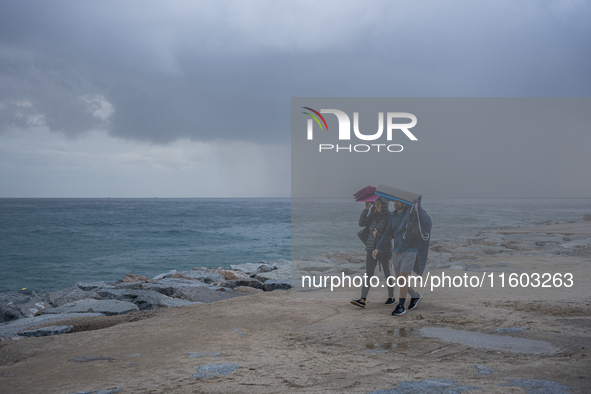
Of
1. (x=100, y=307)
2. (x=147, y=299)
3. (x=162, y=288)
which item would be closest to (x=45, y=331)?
(x=100, y=307)

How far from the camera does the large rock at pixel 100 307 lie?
7324mm

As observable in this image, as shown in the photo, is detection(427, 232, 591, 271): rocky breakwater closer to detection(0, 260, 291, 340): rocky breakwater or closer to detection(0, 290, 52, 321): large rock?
detection(0, 260, 291, 340): rocky breakwater

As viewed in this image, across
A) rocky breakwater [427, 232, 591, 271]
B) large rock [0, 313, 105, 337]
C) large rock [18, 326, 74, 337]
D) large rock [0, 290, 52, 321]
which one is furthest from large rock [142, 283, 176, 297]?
rocky breakwater [427, 232, 591, 271]

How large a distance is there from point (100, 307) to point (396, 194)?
538cm

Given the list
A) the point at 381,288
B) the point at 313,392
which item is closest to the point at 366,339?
the point at 313,392

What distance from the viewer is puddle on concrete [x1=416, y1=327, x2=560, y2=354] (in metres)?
4.37

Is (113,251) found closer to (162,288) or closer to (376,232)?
(162,288)

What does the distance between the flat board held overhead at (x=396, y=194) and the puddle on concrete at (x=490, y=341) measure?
175 centimetres

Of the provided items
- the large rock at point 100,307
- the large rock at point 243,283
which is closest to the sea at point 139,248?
the large rock at point 243,283

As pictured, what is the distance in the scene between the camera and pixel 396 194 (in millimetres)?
6176

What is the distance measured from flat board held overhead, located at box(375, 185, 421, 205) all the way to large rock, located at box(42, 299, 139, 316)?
4.64 meters

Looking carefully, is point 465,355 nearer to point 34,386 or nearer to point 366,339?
point 366,339

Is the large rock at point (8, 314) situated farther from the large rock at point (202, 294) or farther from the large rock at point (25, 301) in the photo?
the large rock at point (202, 294)

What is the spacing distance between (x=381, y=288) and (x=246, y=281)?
151 inches
